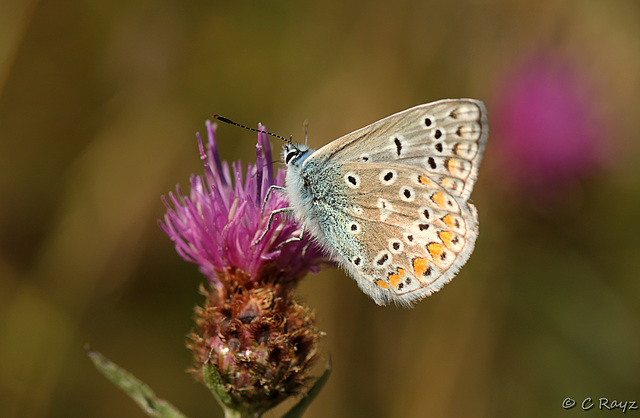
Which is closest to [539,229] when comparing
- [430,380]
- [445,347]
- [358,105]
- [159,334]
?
[445,347]

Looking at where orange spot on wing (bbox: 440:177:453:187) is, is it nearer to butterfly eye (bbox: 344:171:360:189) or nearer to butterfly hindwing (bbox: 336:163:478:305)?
butterfly hindwing (bbox: 336:163:478:305)

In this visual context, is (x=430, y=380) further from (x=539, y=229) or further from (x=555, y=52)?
(x=555, y=52)

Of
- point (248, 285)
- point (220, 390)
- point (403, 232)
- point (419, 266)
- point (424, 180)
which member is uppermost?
point (424, 180)

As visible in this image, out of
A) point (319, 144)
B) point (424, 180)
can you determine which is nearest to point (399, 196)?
point (424, 180)

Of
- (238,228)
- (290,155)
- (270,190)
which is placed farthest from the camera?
(290,155)

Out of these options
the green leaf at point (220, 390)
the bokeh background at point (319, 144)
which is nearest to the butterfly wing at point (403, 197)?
the green leaf at point (220, 390)

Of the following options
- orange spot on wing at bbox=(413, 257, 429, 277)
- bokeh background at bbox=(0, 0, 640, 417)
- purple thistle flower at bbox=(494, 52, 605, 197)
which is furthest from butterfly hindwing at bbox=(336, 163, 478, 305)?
purple thistle flower at bbox=(494, 52, 605, 197)

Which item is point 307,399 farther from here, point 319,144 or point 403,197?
point 319,144

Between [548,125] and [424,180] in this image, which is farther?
[548,125]
